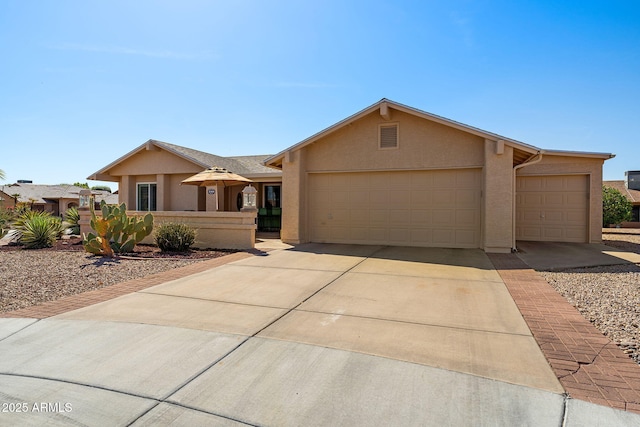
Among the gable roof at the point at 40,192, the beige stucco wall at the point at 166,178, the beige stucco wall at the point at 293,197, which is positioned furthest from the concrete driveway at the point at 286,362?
the gable roof at the point at 40,192

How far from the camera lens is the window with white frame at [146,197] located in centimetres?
1898

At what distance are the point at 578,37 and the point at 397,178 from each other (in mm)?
6569

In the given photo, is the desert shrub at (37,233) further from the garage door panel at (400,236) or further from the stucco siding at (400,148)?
the garage door panel at (400,236)

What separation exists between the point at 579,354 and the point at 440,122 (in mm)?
8430

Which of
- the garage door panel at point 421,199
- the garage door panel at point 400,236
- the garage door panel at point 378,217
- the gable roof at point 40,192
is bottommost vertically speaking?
the garage door panel at point 400,236

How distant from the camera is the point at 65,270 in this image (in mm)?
8031

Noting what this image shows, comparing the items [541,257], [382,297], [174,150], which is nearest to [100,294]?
[382,297]

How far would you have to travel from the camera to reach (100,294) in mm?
6117

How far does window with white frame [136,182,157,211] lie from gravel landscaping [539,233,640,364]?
17.8m

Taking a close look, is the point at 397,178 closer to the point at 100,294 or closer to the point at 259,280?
the point at 259,280

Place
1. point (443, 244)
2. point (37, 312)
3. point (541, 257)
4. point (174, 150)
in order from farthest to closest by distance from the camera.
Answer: point (174, 150), point (443, 244), point (541, 257), point (37, 312)

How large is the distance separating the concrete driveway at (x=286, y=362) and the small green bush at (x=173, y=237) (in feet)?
16.1

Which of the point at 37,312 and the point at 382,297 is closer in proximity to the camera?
the point at 37,312

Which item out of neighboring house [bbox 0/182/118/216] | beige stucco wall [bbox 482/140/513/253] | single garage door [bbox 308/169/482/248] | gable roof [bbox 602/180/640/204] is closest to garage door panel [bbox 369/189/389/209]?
single garage door [bbox 308/169/482/248]
